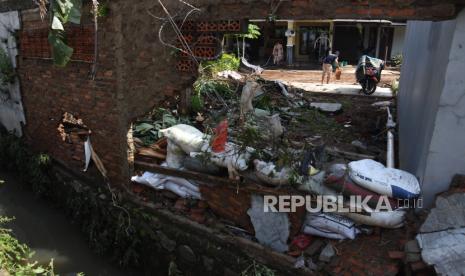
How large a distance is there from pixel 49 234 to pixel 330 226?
466 centimetres

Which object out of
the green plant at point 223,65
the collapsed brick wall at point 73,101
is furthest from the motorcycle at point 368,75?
the collapsed brick wall at point 73,101

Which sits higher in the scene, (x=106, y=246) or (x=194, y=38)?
(x=194, y=38)

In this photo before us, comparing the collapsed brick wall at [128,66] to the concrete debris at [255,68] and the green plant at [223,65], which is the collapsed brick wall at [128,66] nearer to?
the concrete debris at [255,68]

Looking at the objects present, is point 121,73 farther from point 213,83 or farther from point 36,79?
point 213,83

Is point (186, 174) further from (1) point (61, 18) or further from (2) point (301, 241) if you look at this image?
(1) point (61, 18)

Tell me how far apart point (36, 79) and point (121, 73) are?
9.21 ft

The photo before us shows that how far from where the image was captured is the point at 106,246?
5.51 metres

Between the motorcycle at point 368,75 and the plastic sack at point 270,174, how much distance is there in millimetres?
7922

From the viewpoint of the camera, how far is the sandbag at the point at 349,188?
3668 millimetres

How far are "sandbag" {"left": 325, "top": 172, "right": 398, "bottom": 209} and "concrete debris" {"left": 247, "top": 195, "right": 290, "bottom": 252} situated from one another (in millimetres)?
598

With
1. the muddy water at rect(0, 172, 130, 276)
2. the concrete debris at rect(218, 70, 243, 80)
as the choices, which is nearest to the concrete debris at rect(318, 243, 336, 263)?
the muddy water at rect(0, 172, 130, 276)

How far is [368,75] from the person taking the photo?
11.0 metres

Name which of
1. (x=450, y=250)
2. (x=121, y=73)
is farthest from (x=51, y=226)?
(x=450, y=250)

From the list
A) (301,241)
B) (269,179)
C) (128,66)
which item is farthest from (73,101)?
(301,241)
